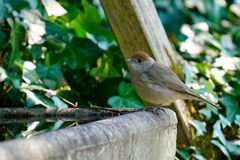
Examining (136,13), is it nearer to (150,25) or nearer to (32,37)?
(150,25)

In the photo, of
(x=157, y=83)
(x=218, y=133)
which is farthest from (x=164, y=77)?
(x=218, y=133)

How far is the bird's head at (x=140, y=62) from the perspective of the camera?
3625 mm

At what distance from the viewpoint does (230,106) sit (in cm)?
423

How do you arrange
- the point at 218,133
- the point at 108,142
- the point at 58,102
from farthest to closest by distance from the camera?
1. the point at 218,133
2. the point at 58,102
3. the point at 108,142

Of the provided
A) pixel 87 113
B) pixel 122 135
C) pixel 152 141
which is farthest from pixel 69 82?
pixel 122 135

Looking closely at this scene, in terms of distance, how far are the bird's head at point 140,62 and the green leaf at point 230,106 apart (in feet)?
2.60

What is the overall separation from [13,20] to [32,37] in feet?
0.66

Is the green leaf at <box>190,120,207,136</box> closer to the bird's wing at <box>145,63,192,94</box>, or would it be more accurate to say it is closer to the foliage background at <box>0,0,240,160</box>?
the foliage background at <box>0,0,240,160</box>

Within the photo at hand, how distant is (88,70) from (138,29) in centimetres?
101

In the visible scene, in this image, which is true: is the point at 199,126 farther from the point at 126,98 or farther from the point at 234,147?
the point at 126,98

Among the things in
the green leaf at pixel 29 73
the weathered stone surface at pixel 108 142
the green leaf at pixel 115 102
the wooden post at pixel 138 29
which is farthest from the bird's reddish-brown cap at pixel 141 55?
the weathered stone surface at pixel 108 142

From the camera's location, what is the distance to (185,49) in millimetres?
4582

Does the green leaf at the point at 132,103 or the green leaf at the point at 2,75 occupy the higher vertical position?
the green leaf at the point at 2,75

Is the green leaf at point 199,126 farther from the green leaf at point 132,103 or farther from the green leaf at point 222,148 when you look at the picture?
the green leaf at point 132,103
